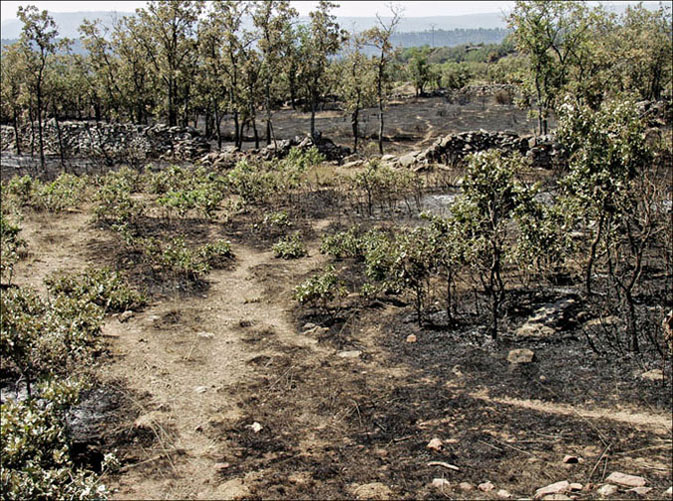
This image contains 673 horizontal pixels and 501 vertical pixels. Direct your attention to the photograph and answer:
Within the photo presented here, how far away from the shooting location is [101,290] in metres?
8.78

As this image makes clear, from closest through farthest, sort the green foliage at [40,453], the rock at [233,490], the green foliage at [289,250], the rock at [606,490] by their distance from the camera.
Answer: the green foliage at [40,453], the rock at [606,490], the rock at [233,490], the green foliage at [289,250]

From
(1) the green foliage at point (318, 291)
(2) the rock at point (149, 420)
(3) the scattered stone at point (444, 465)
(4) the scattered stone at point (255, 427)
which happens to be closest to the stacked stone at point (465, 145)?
(1) the green foliage at point (318, 291)

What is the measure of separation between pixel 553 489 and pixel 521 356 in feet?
8.20

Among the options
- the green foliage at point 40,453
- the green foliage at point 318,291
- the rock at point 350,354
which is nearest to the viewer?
the green foliage at point 40,453

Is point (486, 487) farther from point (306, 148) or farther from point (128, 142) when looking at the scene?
point (128, 142)

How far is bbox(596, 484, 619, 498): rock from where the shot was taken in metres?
4.46

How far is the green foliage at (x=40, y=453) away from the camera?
403 centimetres

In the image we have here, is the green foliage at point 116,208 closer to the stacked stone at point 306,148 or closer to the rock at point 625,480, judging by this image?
the stacked stone at point 306,148

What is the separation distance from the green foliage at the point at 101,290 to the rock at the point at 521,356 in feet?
17.8

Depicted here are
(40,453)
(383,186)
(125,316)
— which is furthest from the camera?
(383,186)

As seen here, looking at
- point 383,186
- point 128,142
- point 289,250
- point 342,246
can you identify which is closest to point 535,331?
point 342,246

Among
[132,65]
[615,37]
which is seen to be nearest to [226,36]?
[132,65]

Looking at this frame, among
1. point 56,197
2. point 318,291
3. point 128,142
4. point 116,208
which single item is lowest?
A: point 318,291

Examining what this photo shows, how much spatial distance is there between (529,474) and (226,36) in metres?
21.0
